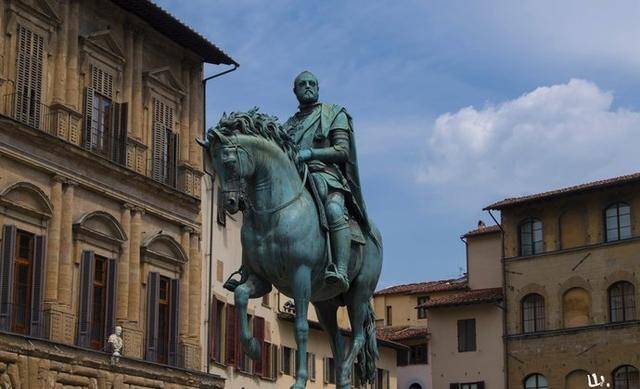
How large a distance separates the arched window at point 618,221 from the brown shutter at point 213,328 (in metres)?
20.9

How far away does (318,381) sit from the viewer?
153 ft

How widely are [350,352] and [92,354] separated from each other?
21237 mm

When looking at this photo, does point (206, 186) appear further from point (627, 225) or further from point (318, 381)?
point (627, 225)

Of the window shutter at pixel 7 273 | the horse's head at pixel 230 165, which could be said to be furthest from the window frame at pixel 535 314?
the horse's head at pixel 230 165

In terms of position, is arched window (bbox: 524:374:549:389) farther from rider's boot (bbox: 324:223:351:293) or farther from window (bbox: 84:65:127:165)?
rider's boot (bbox: 324:223:351:293)

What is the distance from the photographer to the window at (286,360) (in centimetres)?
4428

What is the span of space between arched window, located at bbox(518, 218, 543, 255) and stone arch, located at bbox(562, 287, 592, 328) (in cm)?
258

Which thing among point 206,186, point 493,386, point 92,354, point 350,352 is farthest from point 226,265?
point 350,352

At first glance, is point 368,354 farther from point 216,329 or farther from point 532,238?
point 532,238

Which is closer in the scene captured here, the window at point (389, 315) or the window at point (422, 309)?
the window at point (422, 309)

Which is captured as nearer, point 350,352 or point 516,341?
point 350,352

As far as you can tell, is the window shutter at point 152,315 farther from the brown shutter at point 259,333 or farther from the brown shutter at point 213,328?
the brown shutter at point 259,333

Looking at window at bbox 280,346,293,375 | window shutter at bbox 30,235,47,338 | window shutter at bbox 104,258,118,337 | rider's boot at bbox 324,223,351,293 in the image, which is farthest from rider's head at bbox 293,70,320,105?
window at bbox 280,346,293,375

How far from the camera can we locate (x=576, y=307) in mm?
53406
